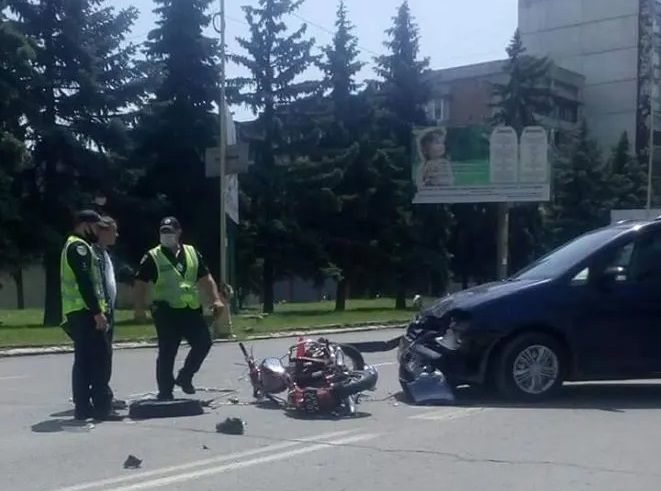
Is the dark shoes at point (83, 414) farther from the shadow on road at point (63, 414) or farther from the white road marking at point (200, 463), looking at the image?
the white road marking at point (200, 463)

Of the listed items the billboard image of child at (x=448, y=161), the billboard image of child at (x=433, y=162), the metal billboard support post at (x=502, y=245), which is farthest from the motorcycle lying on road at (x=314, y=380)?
the billboard image of child at (x=433, y=162)

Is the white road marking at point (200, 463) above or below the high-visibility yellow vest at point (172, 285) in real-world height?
below

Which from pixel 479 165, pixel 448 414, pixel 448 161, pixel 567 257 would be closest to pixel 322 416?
pixel 448 414

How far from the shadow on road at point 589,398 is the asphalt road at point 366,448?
0.9 inches

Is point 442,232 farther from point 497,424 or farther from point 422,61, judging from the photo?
point 497,424

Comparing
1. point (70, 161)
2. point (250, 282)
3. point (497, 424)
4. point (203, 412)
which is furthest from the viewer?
point (250, 282)

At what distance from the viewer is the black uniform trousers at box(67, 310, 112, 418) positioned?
1007 cm

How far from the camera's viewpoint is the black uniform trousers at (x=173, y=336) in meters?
10.8

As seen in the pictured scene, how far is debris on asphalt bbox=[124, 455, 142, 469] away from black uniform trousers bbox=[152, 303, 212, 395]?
2817mm

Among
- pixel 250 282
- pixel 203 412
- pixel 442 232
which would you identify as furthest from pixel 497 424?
pixel 442 232

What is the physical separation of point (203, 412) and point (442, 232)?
35.9 metres

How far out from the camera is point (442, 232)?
1806 inches

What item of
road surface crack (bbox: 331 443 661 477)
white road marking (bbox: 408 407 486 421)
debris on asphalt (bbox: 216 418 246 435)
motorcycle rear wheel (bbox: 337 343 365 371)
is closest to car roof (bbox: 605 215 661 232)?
white road marking (bbox: 408 407 486 421)

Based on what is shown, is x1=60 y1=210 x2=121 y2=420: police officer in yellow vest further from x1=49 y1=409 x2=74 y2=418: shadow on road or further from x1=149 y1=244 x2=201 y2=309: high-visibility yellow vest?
x1=149 y1=244 x2=201 y2=309: high-visibility yellow vest
